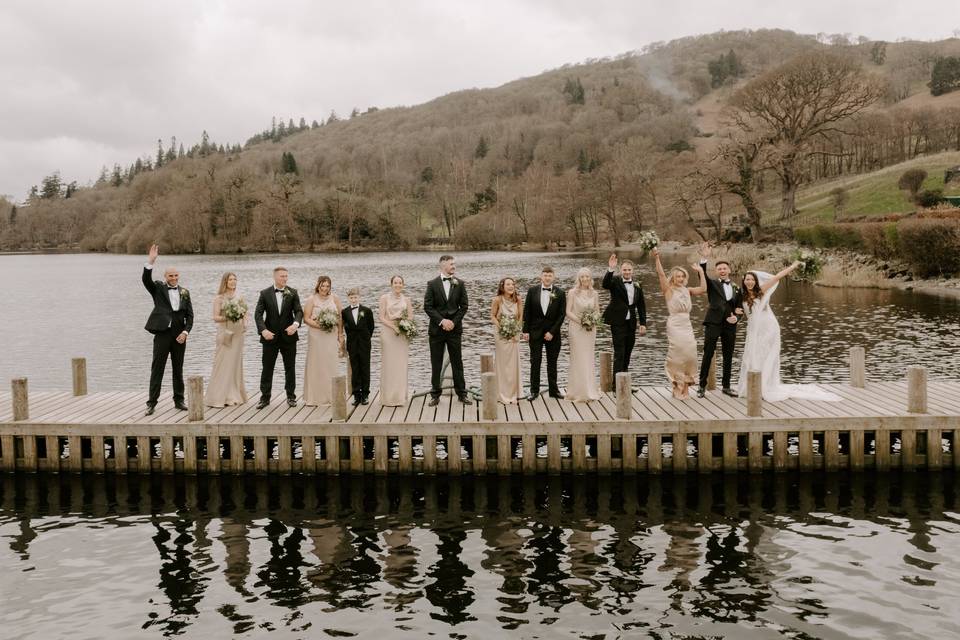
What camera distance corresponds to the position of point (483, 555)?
11.2 metres

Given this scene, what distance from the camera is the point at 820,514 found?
12.6 metres

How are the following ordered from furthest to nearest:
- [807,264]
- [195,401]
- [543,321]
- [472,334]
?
1. [472,334]
2. [543,321]
3. [807,264]
4. [195,401]

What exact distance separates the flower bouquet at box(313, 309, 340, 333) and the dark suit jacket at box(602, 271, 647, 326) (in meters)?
5.14

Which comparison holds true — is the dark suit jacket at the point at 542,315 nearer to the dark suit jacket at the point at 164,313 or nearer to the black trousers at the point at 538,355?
the black trousers at the point at 538,355

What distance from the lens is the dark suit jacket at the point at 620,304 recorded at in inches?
610

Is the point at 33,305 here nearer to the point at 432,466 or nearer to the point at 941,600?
the point at 432,466

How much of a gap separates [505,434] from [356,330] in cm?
384

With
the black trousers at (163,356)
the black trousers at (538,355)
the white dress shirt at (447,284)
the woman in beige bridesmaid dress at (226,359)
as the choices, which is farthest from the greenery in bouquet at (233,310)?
the black trousers at (538,355)

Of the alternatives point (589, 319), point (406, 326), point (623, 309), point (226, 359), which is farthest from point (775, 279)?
point (226, 359)

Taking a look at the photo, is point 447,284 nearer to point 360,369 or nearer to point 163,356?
point 360,369

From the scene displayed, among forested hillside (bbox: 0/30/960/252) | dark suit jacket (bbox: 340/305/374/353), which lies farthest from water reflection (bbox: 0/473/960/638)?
forested hillside (bbox: 0/30/960/252)

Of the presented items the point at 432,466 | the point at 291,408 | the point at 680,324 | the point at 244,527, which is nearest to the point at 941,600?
the point at 680,324

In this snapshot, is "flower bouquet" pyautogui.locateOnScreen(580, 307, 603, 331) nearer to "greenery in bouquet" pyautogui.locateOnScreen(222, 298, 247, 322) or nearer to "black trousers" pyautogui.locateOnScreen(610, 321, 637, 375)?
"black trousers" pyautogui.locateOnScreen(610, 321, 637, 375)

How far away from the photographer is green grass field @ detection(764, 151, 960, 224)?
2756 inches
